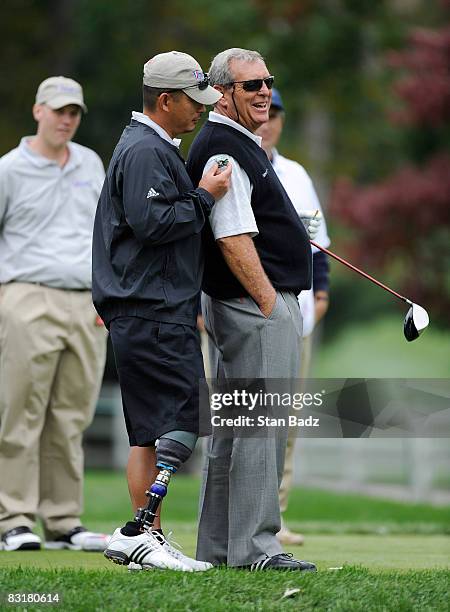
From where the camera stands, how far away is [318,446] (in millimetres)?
18062

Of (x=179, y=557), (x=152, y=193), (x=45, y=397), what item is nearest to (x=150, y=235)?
(x=152, y=193)

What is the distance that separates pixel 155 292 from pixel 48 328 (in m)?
1.82

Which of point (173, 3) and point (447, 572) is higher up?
point (173, 3)

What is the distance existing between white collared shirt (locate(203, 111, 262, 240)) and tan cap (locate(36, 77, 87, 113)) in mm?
1842

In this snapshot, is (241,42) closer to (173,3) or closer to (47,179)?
(173,3)

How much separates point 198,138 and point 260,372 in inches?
41.0

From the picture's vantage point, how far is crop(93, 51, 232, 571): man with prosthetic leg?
5430mm

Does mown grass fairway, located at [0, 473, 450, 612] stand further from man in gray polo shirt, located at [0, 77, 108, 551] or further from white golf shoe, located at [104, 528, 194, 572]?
man in gray polo shirt, located at [0, 77, 108, 551]

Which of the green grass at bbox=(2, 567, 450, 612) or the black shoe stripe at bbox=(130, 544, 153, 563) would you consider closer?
the green grass at bbox=(2, 567, 450, 612)

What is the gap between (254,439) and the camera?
561 cm

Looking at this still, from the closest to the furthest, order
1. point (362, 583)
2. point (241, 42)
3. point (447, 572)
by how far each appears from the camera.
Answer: point (362, 583), point (447, 572), point (241, 42)

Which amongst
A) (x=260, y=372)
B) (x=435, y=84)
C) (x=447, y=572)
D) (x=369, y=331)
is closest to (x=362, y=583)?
(x=447, y=572)

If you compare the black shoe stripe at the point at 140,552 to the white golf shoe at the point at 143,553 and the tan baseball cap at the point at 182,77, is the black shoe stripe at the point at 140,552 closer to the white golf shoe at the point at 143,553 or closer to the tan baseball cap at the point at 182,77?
the white golf shoe at the point at 143,553

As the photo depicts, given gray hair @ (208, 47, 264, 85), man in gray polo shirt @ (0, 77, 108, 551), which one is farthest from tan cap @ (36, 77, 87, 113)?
gray hair @ (208, 47, 264, 85)
